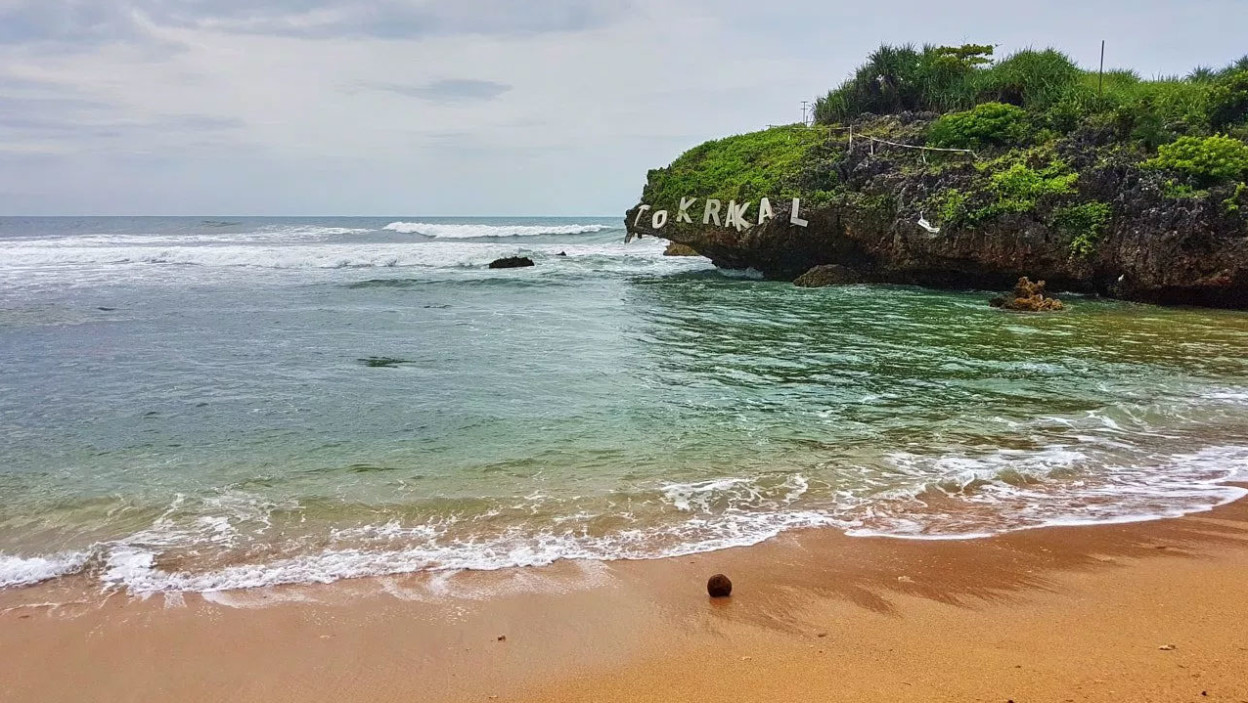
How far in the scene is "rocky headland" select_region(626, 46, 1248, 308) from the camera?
17.3 metres

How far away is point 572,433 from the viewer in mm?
7715

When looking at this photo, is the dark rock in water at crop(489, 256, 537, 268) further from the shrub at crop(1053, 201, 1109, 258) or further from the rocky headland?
the shrub at crop(1053, 201, 1109, 258)

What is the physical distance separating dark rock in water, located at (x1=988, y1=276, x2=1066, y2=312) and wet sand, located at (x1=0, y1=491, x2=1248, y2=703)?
12223mm

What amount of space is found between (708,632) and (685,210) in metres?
21.8

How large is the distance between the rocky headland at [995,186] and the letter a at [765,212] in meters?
0.06

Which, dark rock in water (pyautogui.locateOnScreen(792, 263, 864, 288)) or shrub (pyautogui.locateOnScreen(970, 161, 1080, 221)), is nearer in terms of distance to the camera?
shrub (pyautogui.locateOnScreen(970, 161, 1080, 221))

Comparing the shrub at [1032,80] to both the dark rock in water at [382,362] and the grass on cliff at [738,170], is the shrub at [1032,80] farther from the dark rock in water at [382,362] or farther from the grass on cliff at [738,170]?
the dark rock in water at [382,362]

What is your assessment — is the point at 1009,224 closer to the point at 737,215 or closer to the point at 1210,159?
the point at 1210,159

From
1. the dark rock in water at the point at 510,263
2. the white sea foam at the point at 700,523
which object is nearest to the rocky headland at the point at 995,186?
the dark rock in water at the point at 510,263

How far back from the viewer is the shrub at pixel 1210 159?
56.1 ft

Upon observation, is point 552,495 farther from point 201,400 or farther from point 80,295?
point 80,295

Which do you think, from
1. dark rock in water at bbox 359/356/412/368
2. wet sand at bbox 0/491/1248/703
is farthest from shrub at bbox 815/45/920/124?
wet sand at bbox 0/491/1248/703

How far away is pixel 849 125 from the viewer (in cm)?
2586

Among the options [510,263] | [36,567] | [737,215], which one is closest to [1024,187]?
[737,215]
